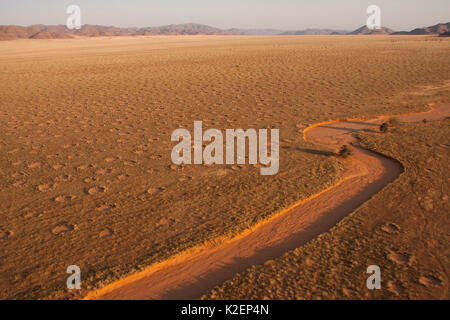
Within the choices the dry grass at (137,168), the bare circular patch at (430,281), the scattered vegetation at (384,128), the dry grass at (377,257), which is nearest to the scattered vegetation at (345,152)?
the dry grass at (137,168)

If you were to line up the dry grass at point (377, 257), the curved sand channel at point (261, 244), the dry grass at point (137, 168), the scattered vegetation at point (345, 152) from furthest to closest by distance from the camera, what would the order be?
1. the scattered vegetation at point (345, 152)
2. the dry grass at point (137, 168)
3. the curved sand channel at point (261, 244)
4. the dry grass at point (377, 257)

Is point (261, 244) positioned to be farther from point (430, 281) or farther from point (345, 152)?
point (345, 152)

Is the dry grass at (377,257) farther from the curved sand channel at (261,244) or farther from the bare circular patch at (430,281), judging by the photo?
the curved sand channel at (261,244)

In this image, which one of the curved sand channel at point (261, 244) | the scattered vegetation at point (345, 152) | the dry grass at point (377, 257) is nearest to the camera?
the dry grass at point (377, 257)

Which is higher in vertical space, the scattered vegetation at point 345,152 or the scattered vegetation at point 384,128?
the scattered vegetation at point 384,128

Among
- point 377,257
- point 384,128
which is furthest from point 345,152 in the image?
point 377,257

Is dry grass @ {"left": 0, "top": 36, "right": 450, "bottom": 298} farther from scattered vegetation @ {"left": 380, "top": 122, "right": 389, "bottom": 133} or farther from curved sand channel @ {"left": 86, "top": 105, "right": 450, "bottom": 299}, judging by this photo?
scattered vegetation @ {"left": 380, "top": 122, "right": 389, "bottom": 133}
